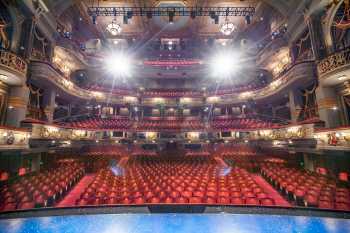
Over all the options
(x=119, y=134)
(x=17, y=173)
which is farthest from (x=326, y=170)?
(x=17, y=173)

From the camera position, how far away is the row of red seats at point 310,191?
4439mm

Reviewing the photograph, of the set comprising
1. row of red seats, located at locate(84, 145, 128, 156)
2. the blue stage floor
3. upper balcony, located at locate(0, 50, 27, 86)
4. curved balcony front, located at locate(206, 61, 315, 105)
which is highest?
curved balcony front, located at locate(206, 61, 315, 105)

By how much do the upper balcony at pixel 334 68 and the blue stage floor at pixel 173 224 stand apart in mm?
6433

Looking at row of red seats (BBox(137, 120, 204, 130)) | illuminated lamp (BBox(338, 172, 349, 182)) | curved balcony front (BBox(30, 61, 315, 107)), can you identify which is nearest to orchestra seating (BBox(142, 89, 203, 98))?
curved balcony front (BBox(30, 61, 315, 107))

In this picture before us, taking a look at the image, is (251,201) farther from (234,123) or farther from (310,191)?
(234,123)

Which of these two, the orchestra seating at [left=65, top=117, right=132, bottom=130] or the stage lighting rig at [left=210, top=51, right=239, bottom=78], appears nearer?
the orchestra seating at [left=65, top=117, right=132, bottom=130]

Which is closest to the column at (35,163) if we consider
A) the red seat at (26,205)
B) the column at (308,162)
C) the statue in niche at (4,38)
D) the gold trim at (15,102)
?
the gold trim at (15,102)

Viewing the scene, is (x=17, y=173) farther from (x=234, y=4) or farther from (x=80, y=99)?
(x=234, y=4)

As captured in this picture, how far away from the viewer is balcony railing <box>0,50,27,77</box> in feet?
20.8

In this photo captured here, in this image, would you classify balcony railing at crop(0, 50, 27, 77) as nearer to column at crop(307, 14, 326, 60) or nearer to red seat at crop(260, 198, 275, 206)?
red seat at crop(260, 198, 275, 206)

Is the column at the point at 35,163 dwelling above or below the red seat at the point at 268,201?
above

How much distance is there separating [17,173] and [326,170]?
47.0 feet

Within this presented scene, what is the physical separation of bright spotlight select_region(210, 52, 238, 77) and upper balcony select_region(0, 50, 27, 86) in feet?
49.1

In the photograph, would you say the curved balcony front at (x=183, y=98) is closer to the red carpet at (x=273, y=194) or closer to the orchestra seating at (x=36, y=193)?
the orchestra seating at (x=36, y=193)
